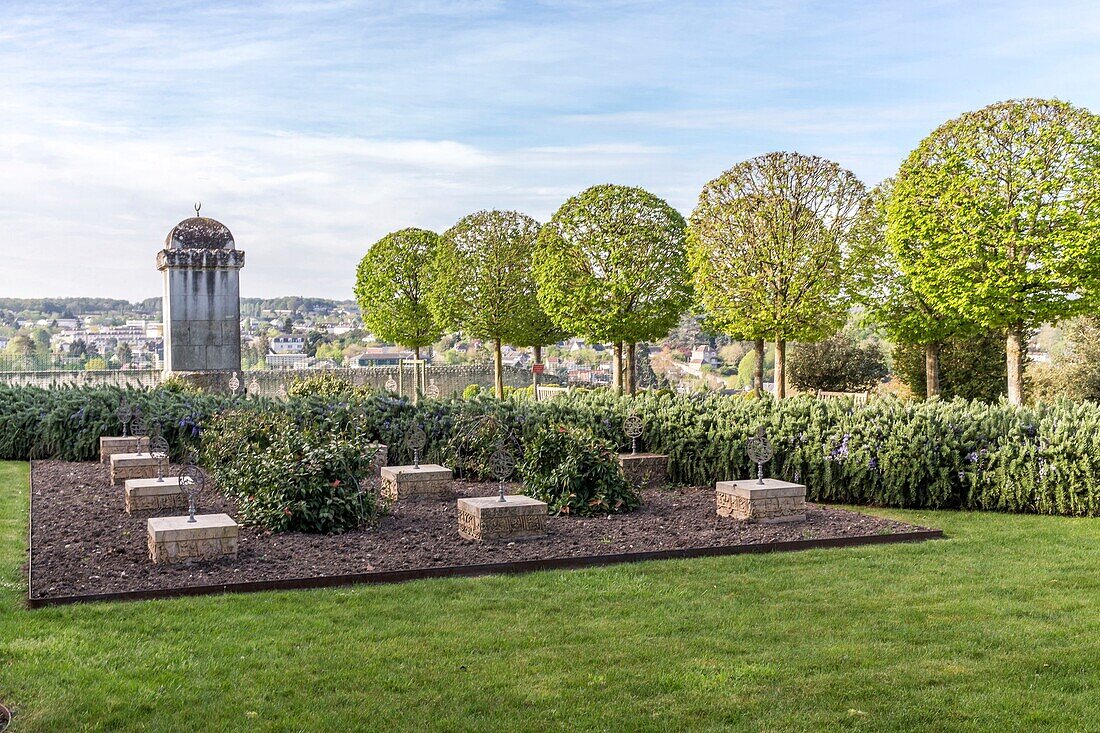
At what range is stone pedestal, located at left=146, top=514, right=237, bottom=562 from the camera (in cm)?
724

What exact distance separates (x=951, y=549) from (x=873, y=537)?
0.60m

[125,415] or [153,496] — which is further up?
[125,415]

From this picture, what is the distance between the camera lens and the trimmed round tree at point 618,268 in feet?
80.8

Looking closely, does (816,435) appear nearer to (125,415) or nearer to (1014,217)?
(125,415)

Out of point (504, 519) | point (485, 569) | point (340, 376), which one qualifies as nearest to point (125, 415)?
point (504, 519)

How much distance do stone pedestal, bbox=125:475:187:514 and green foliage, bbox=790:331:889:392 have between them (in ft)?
68.7

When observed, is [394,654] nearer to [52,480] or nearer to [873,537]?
[873,537]

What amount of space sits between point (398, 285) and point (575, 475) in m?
23.4

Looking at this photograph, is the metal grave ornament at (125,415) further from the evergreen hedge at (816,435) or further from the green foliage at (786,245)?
the green foliage at (786,245)

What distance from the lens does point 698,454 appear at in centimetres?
1178

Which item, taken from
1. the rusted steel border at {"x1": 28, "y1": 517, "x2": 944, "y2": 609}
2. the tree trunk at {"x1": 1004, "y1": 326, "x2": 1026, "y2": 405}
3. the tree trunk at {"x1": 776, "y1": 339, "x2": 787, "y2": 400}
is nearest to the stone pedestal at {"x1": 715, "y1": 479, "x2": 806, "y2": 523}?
the rusted steel border at {"x1": 28, "y1": 517, "x2": 944, "y2": 609}

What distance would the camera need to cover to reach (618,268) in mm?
24672

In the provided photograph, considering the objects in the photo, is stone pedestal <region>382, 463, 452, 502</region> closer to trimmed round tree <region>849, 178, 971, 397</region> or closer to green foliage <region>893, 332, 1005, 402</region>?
trimmed round tree <region>849, 178, 971, 397</region>

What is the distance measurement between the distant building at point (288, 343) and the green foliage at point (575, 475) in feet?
144
